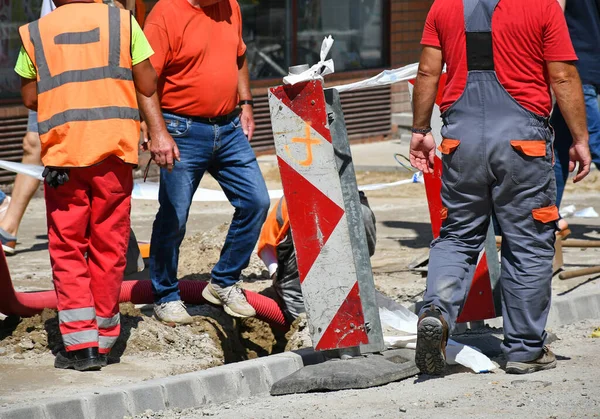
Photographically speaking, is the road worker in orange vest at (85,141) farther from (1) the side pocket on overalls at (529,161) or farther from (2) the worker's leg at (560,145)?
(2) the worker's leg at (560,145)

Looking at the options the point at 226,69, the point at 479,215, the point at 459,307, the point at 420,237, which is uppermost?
the point at 226,69

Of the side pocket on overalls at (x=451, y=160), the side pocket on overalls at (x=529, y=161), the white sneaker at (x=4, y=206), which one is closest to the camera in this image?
the side pocket on overalls at (x=529, y=161)

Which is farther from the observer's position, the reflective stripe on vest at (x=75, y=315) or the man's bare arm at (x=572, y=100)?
the reflective stripe on vest at (x=75, y=315)


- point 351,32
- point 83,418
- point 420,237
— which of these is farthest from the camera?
point 351,32

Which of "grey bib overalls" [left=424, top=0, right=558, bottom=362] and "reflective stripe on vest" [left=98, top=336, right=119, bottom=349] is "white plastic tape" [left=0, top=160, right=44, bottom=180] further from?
"grey bib overalls" [left=424, top=0, right=558, bottom=362]

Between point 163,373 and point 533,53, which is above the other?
point 533,53

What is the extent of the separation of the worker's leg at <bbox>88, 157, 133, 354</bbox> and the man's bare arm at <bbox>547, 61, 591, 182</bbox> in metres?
2.10

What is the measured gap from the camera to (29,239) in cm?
1018

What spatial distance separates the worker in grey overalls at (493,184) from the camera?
5.82m

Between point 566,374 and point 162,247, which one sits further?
point 162,247

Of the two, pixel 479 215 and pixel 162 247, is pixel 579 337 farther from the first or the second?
pixel 162 247

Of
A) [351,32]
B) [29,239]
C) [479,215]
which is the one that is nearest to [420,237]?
[29,239]

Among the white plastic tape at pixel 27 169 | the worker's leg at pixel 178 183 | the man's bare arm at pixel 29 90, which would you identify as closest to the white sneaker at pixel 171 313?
the worker's leg at pixel 178 183

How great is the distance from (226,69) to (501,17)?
5.67 ft
